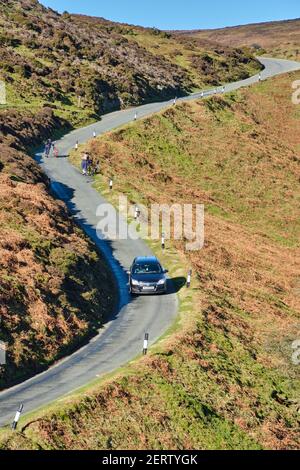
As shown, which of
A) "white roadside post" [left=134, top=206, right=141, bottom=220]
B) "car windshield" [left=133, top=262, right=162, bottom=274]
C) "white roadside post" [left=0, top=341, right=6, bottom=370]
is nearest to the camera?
"white roadside post" [left=0, top=341, right=6, bottom=370]

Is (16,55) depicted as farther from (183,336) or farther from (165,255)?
(183,336)

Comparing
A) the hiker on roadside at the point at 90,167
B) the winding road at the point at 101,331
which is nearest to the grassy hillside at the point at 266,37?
the hiker on roadside at the point at 90,167

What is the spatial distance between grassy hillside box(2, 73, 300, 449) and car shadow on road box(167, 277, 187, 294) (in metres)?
0.75

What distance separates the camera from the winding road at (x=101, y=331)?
20302 mm

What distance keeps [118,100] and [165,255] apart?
4498cm

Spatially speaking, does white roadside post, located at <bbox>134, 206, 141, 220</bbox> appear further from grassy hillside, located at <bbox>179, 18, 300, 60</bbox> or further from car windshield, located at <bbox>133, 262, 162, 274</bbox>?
grassy hillside, located at <bbox>179, 18, 300, 60</bbox>

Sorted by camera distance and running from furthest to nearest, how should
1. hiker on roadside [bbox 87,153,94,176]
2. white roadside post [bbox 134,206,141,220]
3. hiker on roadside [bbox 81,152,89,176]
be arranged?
hiker on roadside [bbox 87,153,94,176], hiker on roadside [bbox 81,152,89,176], white roadside post [bbox 134,206,141,220]

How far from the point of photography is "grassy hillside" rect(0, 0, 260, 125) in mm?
71125

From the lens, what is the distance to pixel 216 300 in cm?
3091

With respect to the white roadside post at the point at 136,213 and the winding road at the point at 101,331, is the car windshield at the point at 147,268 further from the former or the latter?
the white roadside post at the point at 136,213

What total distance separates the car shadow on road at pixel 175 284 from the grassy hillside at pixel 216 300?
0.75 m

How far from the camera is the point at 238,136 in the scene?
68.6 m

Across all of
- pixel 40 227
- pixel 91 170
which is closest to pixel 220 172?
pixel 91 170

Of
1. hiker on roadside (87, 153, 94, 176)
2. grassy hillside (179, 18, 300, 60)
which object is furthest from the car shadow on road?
grassy hillside (179, 18, 300, 60)
